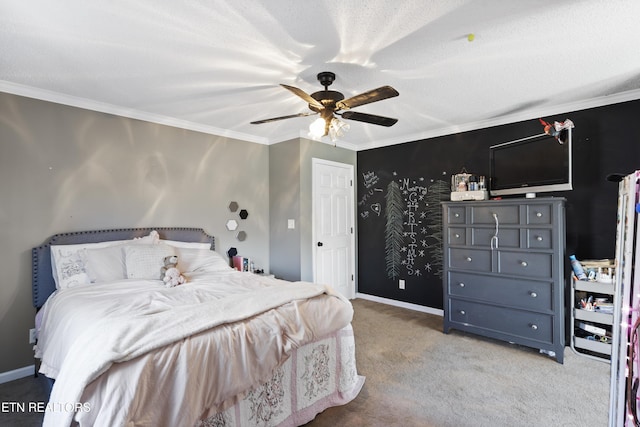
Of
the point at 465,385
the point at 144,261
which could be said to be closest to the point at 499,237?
the point at 465,385

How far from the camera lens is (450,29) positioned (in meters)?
2.00

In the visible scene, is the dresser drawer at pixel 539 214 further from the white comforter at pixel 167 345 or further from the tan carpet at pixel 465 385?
the white comforter at pixel 167 345

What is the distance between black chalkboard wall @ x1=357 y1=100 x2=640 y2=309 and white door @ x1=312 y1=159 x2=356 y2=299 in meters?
0.20

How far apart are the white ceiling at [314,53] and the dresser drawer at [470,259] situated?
154cm

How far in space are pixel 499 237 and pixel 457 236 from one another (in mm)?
421

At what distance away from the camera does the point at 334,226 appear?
4.84 meters

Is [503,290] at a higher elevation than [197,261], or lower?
lower

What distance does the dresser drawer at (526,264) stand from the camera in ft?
9.90

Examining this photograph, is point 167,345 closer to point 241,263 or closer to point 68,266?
point 68,266

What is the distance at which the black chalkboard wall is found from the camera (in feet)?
10.2

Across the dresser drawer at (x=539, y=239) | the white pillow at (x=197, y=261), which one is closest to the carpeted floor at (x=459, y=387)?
the dresser drawer at (x=539, y=239)

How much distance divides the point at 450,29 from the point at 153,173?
319cm

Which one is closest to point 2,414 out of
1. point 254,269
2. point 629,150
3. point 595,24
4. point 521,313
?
point 254,269

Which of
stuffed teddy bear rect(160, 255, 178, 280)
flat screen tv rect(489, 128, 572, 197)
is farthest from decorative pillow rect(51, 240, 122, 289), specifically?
flat screen tv rect(489, 128, 572, 197)
